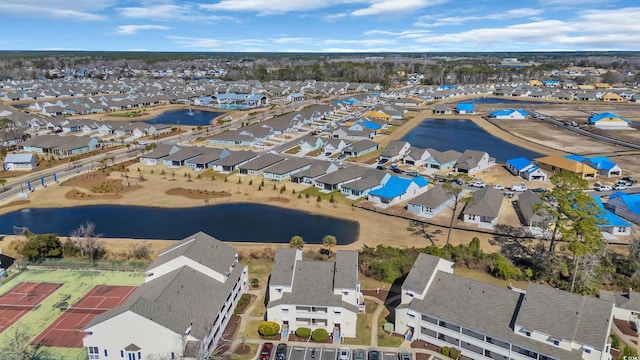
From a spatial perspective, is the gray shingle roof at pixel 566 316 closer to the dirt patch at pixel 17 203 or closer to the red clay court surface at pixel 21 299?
the red clay court surface at pixel 21 299

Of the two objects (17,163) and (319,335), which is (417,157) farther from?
(17,163)

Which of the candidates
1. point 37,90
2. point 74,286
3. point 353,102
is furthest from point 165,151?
point 37,90

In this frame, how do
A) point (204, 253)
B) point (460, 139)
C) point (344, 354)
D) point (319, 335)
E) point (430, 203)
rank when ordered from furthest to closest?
1. point (460, 139)
2. point (430, 203)
3. point (204, 253)
4. point (319, 335)
5. point (344, 354)

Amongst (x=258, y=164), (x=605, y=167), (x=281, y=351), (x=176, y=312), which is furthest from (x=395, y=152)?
(x=176, y=312)

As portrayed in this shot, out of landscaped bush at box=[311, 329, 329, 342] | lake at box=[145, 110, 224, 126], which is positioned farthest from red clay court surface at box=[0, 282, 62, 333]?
lake at box=[145, 110, 224, 126]

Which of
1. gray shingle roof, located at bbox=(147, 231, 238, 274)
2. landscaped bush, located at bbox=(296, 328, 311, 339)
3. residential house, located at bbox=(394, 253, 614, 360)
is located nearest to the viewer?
residential house, located at bbox=(394, 253, 614, 360)

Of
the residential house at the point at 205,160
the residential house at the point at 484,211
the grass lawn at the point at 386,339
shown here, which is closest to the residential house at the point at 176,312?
the grass lawn at the point at 386,339

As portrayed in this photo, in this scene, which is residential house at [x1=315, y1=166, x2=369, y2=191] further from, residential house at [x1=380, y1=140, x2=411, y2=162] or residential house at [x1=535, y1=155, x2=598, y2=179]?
residential house at [x1=535, y1=155, x2=598, y2=179]

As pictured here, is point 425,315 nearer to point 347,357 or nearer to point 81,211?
point 347,357
